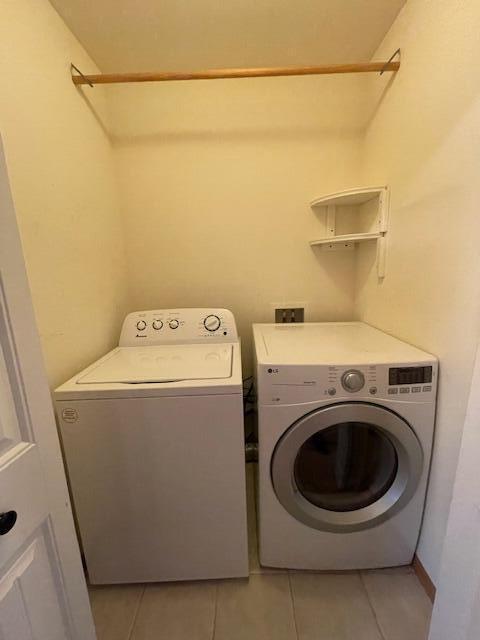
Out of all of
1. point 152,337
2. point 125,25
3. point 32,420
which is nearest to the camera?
point 32,420

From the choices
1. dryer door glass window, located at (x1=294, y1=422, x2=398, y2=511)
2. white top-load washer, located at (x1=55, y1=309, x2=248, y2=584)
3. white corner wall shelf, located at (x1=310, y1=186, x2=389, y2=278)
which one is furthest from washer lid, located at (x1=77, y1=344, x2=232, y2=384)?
white corner wall shelf, located at (x1=310, y1=186, x2=389, y2=278)

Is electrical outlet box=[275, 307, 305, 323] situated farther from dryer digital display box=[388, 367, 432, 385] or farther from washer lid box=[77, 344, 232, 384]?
dryer digital display box=[388, 367, 432, 385]

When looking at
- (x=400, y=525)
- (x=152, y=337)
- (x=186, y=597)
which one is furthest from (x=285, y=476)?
(x=152, y=337)

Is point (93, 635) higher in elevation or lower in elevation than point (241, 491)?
lower

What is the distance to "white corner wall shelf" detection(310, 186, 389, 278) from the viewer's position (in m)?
1.32

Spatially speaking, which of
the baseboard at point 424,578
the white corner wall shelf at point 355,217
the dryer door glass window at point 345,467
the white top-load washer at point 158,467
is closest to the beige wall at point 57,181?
the white top-load washer at point 158,467

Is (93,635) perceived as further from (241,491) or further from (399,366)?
(399,366)

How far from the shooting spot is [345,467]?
1.15m

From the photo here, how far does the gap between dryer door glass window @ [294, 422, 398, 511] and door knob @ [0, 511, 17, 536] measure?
0.88 metres

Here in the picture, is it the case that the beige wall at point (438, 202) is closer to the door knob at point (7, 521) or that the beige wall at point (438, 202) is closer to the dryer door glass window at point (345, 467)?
the dryer door glass window at point (345, 467)

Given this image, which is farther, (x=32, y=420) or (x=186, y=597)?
(x=186, y=597)

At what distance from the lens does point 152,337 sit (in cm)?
146

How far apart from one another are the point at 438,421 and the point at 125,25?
2.06 meters

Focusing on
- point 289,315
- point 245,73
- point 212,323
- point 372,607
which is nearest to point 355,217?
point 289,315
